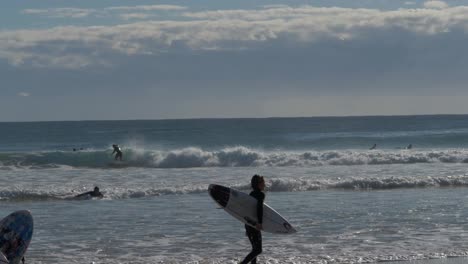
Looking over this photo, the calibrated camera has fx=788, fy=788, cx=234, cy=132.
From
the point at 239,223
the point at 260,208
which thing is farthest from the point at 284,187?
the point at 260,208

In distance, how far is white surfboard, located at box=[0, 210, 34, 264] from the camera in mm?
11680

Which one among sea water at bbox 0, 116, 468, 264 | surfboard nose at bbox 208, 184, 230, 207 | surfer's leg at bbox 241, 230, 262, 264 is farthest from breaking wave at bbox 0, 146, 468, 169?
surfer's leg at bbox 241, 230, 262, 264

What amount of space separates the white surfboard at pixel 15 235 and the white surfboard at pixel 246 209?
3.05 metres

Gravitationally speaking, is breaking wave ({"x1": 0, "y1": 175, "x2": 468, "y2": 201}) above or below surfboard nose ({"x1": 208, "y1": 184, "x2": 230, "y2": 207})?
below

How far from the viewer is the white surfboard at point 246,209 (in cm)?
1201

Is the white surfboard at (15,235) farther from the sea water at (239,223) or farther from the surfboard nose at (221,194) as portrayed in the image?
the surfboard nose at (221,194)

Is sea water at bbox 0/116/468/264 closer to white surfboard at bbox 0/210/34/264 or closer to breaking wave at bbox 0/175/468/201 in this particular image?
breaking wave at bbox 0/175/468/201

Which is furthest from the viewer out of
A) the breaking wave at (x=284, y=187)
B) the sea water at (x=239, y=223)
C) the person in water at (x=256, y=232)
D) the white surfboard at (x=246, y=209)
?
the breaking wave at (x=284, y=187)

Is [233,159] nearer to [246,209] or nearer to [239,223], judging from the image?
[239,223]

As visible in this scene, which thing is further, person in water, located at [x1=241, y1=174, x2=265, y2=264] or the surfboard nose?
the surfboard nose

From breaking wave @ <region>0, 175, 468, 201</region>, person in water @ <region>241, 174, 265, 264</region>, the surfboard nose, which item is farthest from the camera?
breaking wave @ <region>0, 175, 468, 201</region>

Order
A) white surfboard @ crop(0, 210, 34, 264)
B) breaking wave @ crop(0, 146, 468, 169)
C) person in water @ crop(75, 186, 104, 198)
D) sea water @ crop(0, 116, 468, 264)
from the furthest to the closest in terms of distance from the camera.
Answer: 1. breaking wave @ crop(0, 146, 468, 169)
2. person in water @ crop(75, 186, 104, 198)
3. sea water @ crop(0, 116, 468, 264)
4. white surfboard @ crop(0, 210, 34, 264)

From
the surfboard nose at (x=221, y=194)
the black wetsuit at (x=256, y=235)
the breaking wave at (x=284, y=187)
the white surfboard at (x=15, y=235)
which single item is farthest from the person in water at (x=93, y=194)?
the black wetsuit at (x=256, y=235)

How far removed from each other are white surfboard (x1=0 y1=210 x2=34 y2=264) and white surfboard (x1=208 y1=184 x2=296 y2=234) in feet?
10.0
